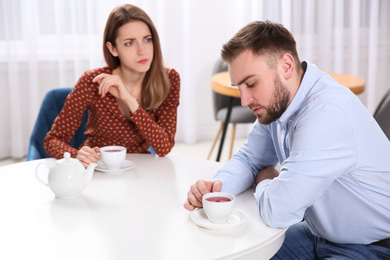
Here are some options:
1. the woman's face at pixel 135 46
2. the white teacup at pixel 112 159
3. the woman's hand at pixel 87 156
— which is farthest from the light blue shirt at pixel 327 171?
the woman's face at pixel 135 46

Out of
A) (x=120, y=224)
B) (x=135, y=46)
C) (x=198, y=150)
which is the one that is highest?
(x=135, y=46)

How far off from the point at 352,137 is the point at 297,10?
3.61m

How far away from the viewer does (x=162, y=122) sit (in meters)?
2.26

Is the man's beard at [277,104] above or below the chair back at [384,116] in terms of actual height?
above

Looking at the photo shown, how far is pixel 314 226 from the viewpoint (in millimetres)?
1566

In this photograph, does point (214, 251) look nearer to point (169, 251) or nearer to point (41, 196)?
point (169, 251)

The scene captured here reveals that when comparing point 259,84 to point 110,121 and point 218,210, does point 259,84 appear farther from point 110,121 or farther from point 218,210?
point 110,121

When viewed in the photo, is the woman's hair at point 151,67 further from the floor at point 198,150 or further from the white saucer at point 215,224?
the floor at point 198,150

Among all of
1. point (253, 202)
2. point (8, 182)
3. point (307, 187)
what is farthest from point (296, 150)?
point (8, 182)

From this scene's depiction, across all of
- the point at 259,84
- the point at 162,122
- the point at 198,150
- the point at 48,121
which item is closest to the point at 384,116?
the point at 259,84

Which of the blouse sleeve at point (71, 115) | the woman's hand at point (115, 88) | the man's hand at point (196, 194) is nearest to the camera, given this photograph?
the man's hand at point (196, 194)

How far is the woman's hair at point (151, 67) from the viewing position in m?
2.25

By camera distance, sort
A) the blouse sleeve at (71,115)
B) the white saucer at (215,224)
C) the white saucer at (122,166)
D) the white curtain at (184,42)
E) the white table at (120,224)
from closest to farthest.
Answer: the white table at (120,224) < the white saucer at (215,224) < the white saucer at (122,166) < the blouse sleeve at (71,115) < the white curtain at (184,42)

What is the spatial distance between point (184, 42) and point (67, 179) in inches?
126
